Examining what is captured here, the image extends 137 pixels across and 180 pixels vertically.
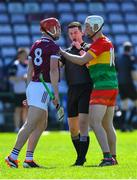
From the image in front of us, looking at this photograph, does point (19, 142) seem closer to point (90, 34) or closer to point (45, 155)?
point (90, 34)

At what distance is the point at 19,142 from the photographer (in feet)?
29.8

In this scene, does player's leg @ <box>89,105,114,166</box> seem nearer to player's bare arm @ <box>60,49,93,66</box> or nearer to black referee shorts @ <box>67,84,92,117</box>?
black referee shorts @ <box>67,84,92,117</box>

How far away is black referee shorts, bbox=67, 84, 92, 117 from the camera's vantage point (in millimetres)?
9703

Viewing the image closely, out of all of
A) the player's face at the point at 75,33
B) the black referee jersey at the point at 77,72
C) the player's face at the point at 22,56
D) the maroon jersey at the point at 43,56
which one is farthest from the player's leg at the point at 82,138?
the player's face at the point at 22,56

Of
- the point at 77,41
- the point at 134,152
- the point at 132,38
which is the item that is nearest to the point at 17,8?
the point at 132,38

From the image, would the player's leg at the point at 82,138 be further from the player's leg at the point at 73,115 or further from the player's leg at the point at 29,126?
the player's leg at the point at 29,126

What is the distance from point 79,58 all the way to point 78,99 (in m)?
0.80

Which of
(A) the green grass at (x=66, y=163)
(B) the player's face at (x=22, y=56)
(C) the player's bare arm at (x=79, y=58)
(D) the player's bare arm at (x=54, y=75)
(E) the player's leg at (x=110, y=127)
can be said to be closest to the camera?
(A) the green grass at (x=66, y=163)

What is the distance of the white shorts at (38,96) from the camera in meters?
9.08

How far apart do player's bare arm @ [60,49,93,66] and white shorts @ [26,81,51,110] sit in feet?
1.50

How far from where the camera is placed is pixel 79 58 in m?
9.25

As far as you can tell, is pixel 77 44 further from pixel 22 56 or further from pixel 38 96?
pixel 22 56

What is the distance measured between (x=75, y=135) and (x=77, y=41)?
1.32 m

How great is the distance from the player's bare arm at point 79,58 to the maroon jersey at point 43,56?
0.70 ft
